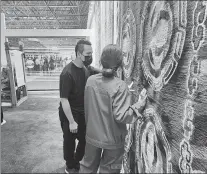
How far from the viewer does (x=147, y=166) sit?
1247 mm

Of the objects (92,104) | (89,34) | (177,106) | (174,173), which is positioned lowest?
(174,173)

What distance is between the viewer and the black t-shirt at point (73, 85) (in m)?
1.85

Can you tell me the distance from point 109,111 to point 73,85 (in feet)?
2.38

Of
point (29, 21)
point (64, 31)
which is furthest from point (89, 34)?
point (29, 21)

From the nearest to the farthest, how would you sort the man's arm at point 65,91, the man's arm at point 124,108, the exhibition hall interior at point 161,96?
the exhibition hall interior at point 161,96 < the man's arm at point 124,108 < the man's arm at point 65,91

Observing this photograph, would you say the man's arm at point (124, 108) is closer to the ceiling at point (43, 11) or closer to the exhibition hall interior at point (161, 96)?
the exhibition hall interior at point (161, 96)

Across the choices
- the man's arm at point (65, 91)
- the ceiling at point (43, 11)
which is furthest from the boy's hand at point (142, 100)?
the ceiling at point (43, 11)

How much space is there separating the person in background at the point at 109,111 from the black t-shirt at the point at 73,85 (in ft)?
1.48

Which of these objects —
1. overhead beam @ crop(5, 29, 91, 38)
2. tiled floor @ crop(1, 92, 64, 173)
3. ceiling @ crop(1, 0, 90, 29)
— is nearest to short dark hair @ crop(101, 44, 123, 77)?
tiled floor @ crop(1, 92, 64, 173)

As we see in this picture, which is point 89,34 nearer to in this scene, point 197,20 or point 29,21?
point 29,21

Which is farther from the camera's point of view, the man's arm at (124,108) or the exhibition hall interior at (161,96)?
the man's arm at (124,108)

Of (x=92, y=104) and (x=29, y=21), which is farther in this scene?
(x=29, y=21)

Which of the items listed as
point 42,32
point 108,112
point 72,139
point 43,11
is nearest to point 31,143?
point 72,139

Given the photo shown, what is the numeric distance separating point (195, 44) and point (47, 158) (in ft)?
8.47
